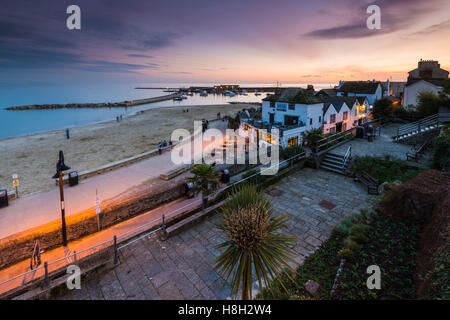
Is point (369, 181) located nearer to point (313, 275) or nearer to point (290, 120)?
point (313, 275)

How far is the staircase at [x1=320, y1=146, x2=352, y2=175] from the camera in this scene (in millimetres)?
16263

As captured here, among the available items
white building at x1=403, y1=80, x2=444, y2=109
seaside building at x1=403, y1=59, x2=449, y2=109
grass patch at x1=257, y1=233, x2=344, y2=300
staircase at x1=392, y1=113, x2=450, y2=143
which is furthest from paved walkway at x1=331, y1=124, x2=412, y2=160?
white building at x1=403, y1=80, x2=444, y2=109

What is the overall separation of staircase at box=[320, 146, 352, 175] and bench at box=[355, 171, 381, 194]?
51.9 inches

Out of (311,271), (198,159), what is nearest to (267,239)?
(311,271)

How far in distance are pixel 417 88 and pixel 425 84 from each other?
52.3 inches

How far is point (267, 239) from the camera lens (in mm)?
4902

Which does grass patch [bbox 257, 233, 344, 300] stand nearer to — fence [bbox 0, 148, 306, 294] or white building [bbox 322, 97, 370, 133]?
fence [bbox 0, 148, 306, 294]

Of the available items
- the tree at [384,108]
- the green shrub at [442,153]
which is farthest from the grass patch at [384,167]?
the tree at [384,108]

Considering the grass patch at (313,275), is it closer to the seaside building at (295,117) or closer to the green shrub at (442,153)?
the green shrub at (442,153)

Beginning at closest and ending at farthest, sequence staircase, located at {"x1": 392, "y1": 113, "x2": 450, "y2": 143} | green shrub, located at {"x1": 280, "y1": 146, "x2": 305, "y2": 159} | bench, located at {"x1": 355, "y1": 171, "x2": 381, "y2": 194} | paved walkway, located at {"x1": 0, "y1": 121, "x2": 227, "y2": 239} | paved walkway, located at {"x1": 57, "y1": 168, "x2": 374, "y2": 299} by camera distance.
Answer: paved walkway, located at {"x1": 57, "y1": 168, "x2": 374, "y2": 299}
paved walkway, located at {"x1": 0, "y1": 121, "x2": 227, "y2": 239}
bench, located at {"x1": 355, "y1": 171, "x2": 381, "y2": 194}
green shrub, located at {"x1": 280, "y1": 146, "x2": 305, "y2": 159}
staircase, located at {"x1": 392, "y1": 113, "x2": 450, "y2": 143}

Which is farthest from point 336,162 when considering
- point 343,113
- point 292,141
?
point 343,113

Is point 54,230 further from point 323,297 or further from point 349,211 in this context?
point 349,211

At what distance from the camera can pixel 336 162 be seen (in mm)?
16969
